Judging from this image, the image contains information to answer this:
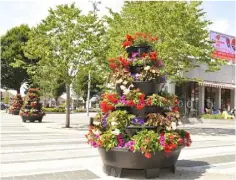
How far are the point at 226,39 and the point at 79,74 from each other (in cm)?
2483

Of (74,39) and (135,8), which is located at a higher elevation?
(135,8)

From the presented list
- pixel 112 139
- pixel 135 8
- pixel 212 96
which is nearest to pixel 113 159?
pixel 112 139

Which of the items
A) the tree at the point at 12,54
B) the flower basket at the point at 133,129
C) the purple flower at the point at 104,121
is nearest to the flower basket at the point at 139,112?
the flower basket at the point at 133,129

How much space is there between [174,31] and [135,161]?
1103 centimetres

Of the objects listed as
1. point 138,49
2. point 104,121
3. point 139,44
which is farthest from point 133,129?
point 139,44

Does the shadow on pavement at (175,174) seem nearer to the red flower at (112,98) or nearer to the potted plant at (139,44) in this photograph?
the red flower at (112,98)

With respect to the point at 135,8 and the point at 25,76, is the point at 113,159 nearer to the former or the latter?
the point at 135,8

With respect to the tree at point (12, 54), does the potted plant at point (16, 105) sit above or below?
below

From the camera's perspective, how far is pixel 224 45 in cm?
3888

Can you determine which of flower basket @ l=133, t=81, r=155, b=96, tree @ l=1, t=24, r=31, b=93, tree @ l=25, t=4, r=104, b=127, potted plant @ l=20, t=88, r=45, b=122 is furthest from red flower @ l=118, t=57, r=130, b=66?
tree @ l=1, t=24, r=31, b=93

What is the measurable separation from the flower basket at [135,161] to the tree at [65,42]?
12.0m

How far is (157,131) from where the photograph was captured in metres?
6.91

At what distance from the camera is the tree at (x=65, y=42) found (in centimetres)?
1838

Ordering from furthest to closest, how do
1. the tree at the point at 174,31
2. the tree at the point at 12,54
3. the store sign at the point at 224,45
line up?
the tree at the point at 12,54 → the store sign at the point at 224,45 → the tree at the point at 174,31
